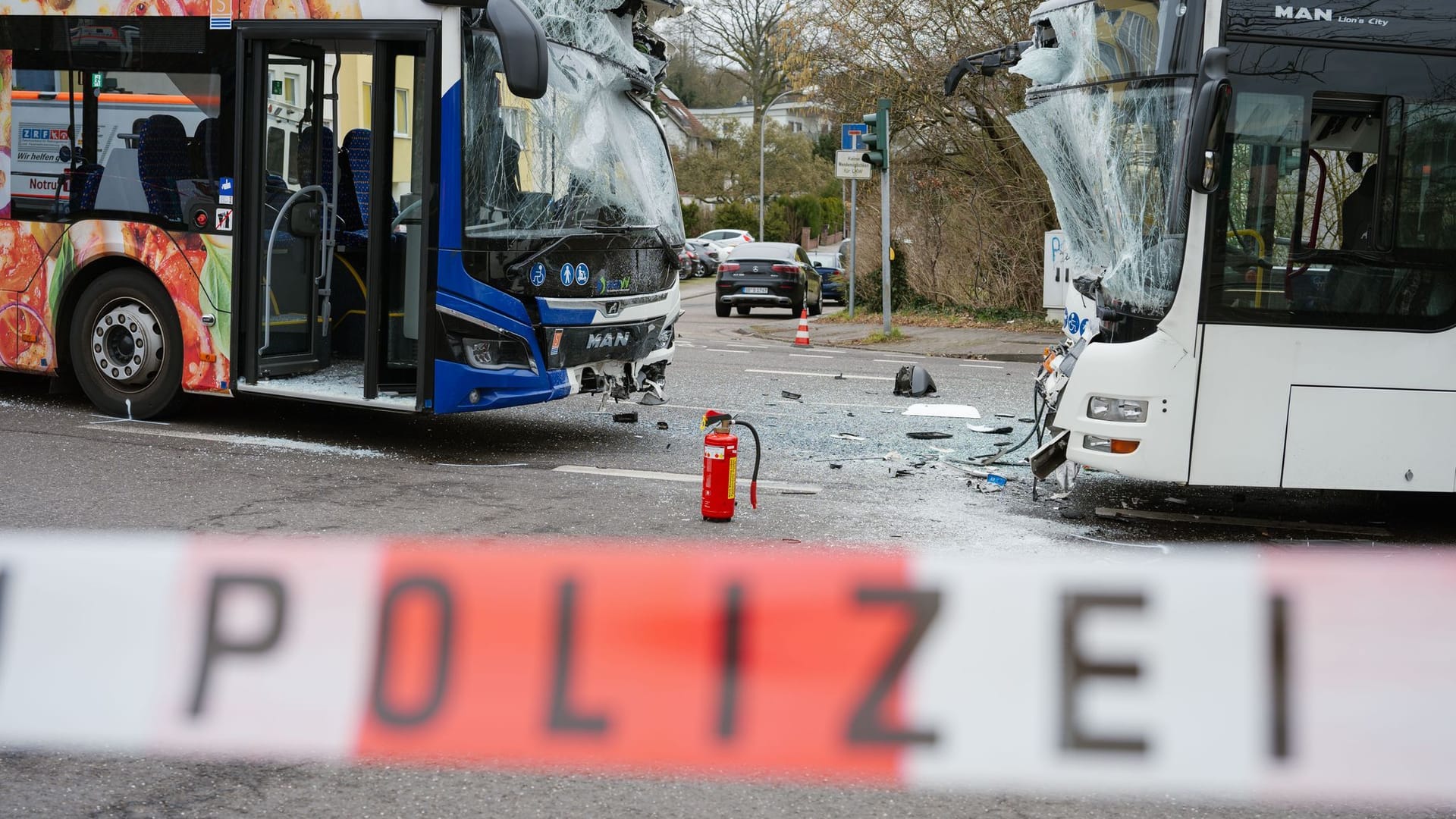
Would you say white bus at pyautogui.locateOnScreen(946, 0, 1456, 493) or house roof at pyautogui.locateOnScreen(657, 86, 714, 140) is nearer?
white bus at pyautogui.locateOnScreen(946, 0, 1456, 493)

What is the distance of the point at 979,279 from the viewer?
24.7 m

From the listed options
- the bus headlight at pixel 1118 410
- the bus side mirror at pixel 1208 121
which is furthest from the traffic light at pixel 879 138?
the bus side mirror at pixel 1208 121

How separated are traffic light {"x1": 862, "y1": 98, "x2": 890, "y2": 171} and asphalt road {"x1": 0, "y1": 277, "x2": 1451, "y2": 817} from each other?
8.50m

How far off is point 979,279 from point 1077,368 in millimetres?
17487

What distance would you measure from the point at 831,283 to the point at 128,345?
25682 millimetres

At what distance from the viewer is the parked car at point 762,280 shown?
27984mm

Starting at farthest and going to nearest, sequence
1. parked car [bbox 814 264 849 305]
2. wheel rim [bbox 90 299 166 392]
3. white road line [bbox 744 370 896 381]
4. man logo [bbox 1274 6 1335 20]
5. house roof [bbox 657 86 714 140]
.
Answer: house roof [bbox 657 86 714 140] → parked car [bbox 814 264 849 305] → white road line [bbox 744 370 896 381] → wheel rim [bbox 90 299 166 392] → man logo [bbox 1274 6 1335 20]

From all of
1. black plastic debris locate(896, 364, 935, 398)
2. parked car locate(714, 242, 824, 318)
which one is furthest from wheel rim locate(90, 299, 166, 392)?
parked car locate(714, 242, 824, 318)

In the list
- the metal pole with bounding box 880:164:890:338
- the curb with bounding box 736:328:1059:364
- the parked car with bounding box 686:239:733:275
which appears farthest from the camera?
the parked car with bounding box 686:239:733:275

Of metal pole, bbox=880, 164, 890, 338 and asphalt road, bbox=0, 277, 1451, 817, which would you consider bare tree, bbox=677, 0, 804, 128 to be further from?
asphalt road, bbox=0, 277, 1451, 817

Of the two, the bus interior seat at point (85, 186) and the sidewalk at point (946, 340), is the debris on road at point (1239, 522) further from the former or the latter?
the sidewalk at point (946, 340)

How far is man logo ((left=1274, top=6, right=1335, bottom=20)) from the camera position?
280 inches

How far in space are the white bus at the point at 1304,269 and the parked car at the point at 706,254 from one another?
134ft

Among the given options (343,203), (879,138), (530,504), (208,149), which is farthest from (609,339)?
(879,138)
